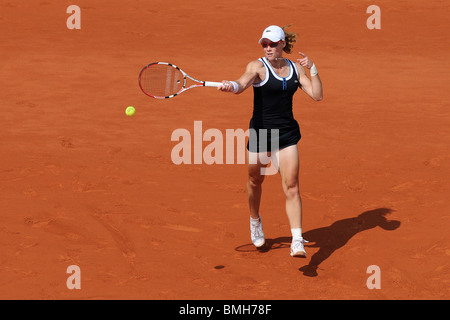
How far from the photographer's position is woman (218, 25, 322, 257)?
7.42 m

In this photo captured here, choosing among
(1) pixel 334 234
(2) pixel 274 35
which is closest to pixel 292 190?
(1) pixel 334 234

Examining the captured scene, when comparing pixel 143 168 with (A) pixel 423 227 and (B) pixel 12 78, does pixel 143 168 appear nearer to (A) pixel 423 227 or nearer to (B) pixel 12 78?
(A) pixel 423 227

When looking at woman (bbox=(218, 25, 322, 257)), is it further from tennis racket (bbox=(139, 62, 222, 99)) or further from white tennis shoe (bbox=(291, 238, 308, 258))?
tennis racket (bbox=(139, 62, 222, 99))

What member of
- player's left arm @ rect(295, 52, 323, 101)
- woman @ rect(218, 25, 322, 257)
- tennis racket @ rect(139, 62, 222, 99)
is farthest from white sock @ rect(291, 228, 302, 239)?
tennis racket @ rect(139, 62, 222, 99)

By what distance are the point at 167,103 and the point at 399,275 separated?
7.38m

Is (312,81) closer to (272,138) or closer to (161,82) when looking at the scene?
(272,138)

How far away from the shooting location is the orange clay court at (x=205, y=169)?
752cm

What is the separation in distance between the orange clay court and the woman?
34.7 inches

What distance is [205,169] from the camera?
10.7 metres

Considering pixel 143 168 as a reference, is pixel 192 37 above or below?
above

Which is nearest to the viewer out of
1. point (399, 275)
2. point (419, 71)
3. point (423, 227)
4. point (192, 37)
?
point (399, 275)

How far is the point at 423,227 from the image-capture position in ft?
28.2

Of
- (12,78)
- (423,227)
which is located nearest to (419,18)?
(12,78)

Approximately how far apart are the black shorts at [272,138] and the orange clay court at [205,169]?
1218 mm
